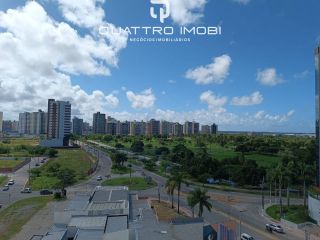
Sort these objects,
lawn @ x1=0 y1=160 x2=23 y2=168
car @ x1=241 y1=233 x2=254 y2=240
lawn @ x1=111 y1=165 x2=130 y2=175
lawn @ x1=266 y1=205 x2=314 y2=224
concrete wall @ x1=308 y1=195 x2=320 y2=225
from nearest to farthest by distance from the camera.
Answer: car @ x1=241 y1=233 x2=254 y2=240 → concrete wall @ x1=308 y1=195 x2=320 y2=225 → lawn @ x1=266 y1=205 x2=314 y2=224 → lawn @ x1=111 y1=165 x2=130 y2=175 → lawn @ x1=0 y1=160 x2=23 y2=168

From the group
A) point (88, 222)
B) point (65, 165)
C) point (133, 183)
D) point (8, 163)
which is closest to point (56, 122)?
point (8, 163)

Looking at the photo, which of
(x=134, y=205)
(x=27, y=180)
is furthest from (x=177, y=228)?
(x=27, y=180)

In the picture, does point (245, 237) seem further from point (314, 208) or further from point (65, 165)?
point (65, 165)

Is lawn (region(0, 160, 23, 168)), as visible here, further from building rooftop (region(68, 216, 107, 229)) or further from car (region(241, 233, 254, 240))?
car (region(241, 233, 254, 240))

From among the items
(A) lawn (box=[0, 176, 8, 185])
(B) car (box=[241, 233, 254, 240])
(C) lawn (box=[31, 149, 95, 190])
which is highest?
(C) lawn (box=[31, 149, 95, 190])

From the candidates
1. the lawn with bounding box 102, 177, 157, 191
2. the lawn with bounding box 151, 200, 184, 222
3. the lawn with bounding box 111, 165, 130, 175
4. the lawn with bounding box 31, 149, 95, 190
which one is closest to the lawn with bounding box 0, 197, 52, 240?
the lawn with bounding box 31, 149, 95, 190

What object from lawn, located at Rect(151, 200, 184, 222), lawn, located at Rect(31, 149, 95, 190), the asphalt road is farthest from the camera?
lawn, located at Rect(31, 149, 95, 190)

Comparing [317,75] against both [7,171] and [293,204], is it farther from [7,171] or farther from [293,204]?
[7,171]

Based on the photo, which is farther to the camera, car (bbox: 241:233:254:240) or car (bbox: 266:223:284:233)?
car (bbox: 266:223:284:233)
